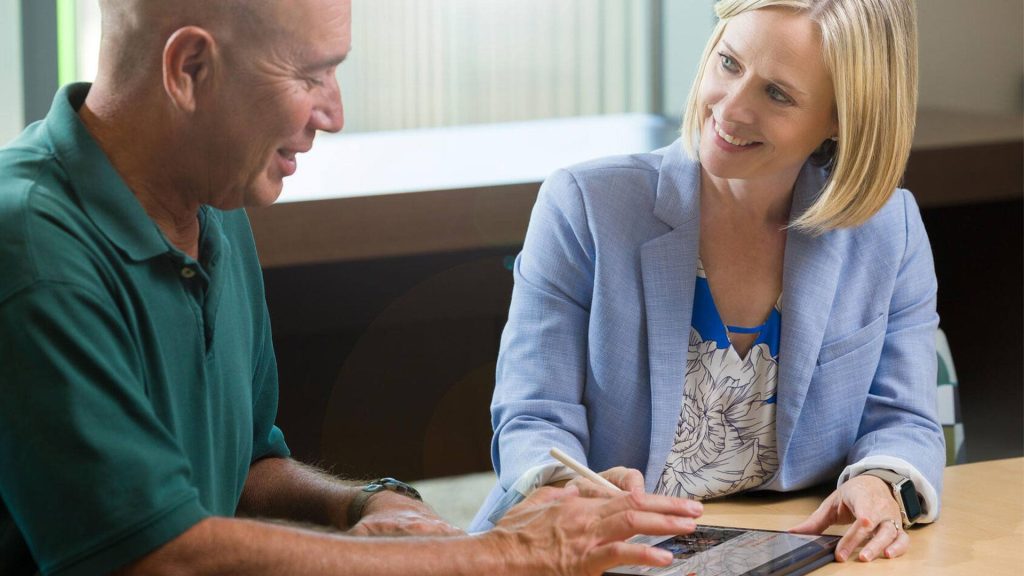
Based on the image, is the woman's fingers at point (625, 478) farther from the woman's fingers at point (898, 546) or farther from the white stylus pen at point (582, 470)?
the woman's fingers at point (898, 546)

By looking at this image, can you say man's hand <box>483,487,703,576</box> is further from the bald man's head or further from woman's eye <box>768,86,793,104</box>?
woman's eye <box>768,86,793,104</box>

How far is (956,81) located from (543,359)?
228 centimetres

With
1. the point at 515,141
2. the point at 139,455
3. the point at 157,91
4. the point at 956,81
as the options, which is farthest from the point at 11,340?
the point at 956,81

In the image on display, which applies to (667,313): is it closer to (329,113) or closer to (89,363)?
(329,113)

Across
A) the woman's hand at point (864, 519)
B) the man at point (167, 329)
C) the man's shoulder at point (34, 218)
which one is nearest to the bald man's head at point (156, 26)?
the man at point (167, 329)

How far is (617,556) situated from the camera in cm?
110

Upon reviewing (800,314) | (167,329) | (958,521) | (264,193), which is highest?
(264,193)

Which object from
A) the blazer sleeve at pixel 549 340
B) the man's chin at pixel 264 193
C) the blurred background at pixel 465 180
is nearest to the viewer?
the man's chin at pixel 264 193

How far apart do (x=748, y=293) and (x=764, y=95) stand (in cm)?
28

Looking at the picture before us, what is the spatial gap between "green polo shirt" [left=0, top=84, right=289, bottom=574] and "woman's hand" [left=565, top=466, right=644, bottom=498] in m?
0.41

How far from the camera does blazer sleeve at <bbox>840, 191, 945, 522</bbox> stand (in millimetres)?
1595

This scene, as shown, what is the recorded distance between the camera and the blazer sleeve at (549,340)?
158 centimetres

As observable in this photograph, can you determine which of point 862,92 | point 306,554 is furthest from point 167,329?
point 862,92

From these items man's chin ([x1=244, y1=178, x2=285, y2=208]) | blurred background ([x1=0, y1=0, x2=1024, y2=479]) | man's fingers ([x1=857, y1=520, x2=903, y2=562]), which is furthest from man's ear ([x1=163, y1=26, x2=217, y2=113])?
blurred background ([x1=0, y1=0, x2=1024, y2=479])
